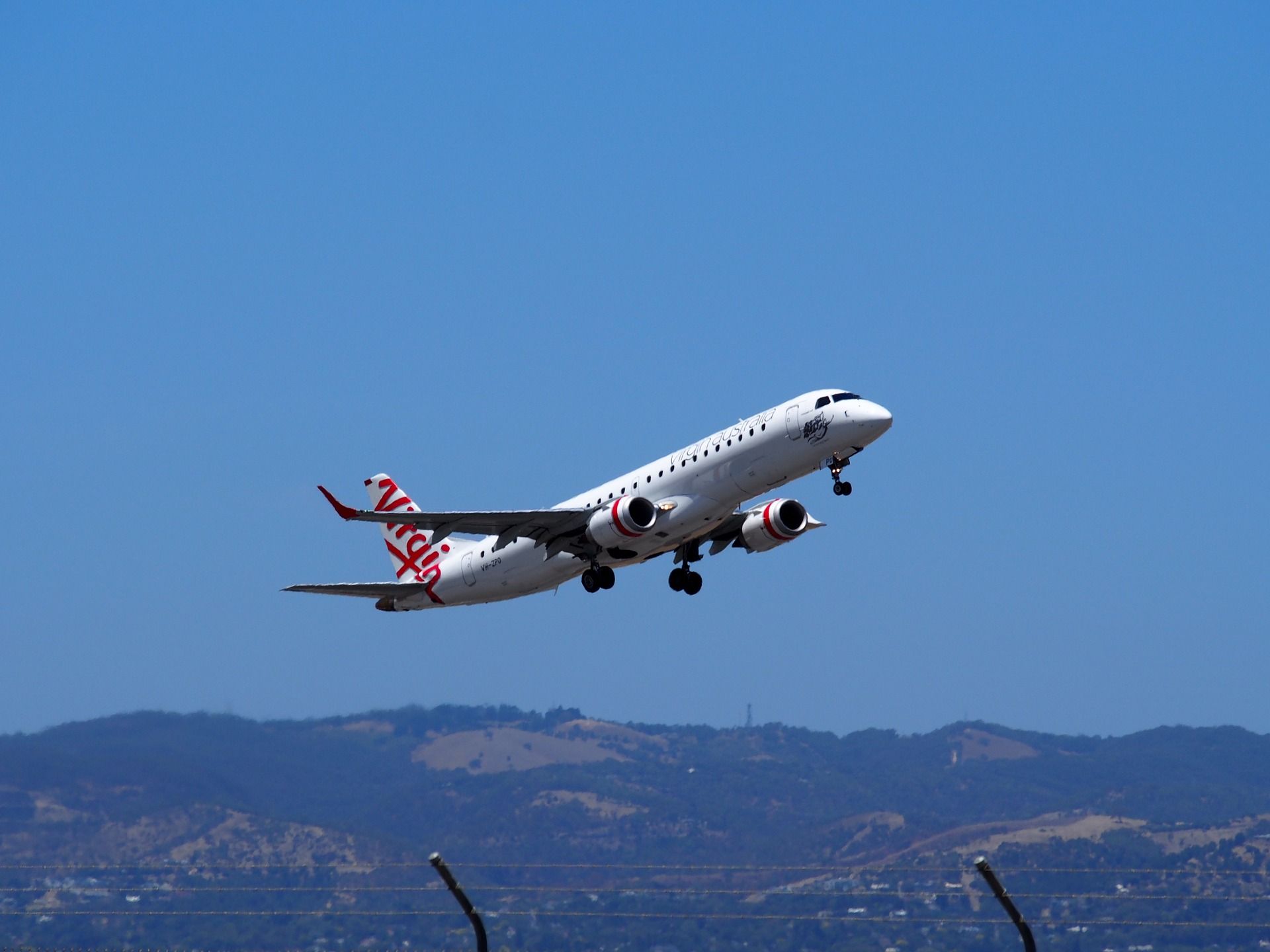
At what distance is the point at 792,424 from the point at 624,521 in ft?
18.6

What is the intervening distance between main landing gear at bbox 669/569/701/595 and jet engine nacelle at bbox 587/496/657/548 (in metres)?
6.93

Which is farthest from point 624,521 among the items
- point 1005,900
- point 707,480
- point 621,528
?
point 1005,900

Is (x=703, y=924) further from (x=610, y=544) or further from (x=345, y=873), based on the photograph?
(x=610, y=544)

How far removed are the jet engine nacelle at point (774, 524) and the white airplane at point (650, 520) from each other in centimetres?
4

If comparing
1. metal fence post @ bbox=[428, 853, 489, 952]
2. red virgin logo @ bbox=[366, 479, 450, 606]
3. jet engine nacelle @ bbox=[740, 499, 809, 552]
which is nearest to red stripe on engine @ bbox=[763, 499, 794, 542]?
jet engine nacelle @ bbox=[740, 499, 809, 552]

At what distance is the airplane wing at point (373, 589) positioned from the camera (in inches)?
2071

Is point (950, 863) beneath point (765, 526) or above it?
beneath

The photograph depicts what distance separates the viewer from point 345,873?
134 meters

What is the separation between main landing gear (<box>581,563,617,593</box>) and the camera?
163 feet

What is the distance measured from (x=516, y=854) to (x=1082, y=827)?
65119mm

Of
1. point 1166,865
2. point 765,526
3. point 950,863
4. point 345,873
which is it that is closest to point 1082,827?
point 1166,865

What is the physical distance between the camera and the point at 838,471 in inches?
1738

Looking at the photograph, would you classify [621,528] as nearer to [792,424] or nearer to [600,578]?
[600,578]

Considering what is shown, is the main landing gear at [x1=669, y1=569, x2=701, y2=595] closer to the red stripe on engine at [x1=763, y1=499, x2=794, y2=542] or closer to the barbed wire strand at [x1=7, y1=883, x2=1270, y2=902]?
the red stripe on engine at [x1=763, y1=499, x2=794, y2=542]
